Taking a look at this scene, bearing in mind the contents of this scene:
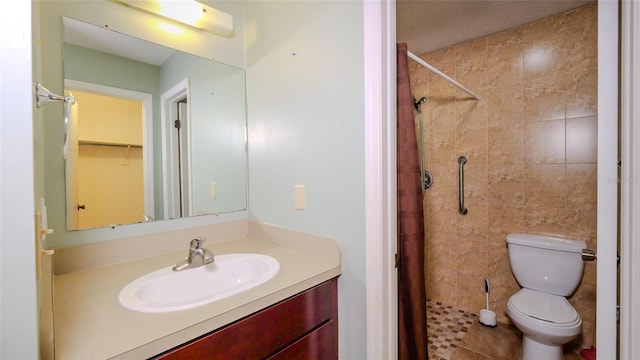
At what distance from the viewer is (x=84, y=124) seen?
1074 millimetres

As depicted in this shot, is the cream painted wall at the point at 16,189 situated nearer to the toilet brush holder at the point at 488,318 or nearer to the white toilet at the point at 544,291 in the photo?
the white toilet at the point at 544,291

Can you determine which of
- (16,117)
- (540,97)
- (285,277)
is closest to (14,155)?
(16,117)

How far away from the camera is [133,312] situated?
27.7 inches

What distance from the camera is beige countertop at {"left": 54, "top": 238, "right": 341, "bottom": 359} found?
58cm

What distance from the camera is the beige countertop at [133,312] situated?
577mm

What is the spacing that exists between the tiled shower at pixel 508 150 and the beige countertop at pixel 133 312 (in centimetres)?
162

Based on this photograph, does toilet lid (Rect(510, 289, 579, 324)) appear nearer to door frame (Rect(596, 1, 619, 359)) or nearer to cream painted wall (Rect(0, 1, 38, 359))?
door frame (Rect(596, 1, 619, 359))

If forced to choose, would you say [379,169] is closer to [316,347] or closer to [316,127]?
[316,127]

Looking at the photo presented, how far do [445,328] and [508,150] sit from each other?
57.5 inches

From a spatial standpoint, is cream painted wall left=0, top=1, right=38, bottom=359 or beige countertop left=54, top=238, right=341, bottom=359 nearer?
cream painted wall left=0, top=1, right=38, bottom=359

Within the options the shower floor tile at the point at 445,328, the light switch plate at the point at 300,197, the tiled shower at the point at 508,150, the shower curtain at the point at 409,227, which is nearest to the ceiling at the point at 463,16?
the tiled shower at the point at 508,150

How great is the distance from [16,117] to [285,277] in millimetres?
786

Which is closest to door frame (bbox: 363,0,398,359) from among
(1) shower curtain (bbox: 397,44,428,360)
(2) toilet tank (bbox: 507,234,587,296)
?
(1) shower curtain (bbox: 397,44,428,360)

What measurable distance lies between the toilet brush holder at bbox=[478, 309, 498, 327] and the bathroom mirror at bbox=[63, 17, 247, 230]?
202 centimetres
